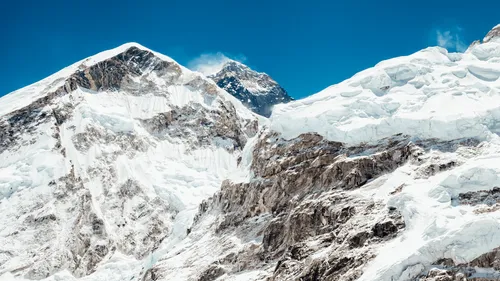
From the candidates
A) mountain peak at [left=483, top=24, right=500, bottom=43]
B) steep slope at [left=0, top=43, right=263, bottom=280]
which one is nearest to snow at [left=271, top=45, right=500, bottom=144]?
mountain peak at [left=483, top=24, right=500, bottom=43]

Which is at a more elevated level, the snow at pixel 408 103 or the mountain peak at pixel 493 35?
the mountain peak at pixel 493 35

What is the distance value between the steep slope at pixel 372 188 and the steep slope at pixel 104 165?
88.7 ft

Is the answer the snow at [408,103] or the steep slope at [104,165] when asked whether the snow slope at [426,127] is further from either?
the steep slope at [104,165]

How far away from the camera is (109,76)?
7628 inches

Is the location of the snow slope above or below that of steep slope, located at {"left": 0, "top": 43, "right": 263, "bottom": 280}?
below

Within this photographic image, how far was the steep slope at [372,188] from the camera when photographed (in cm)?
5781

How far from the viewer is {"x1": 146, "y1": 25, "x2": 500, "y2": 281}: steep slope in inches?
2276

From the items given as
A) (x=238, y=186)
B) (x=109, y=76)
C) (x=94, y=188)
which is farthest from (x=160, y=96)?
(x=238, y=186)

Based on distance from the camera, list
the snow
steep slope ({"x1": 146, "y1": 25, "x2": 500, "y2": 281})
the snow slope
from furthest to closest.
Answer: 1. the snow
2. steep slope ({"x1": 146, "y1": 25, "x2": 500, "y2": 281})
3. the snow slope

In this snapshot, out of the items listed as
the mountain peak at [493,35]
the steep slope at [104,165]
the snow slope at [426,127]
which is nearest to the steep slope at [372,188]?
the snow slope at [426,127]

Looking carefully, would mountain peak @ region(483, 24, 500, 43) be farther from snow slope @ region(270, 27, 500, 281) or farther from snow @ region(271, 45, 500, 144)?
snow @ region(271, 45, 500, 144)

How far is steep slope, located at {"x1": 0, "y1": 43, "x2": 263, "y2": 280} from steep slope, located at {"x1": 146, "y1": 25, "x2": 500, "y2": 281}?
2705cm

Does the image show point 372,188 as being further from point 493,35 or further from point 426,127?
point 493,35

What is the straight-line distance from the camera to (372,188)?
243 feet
